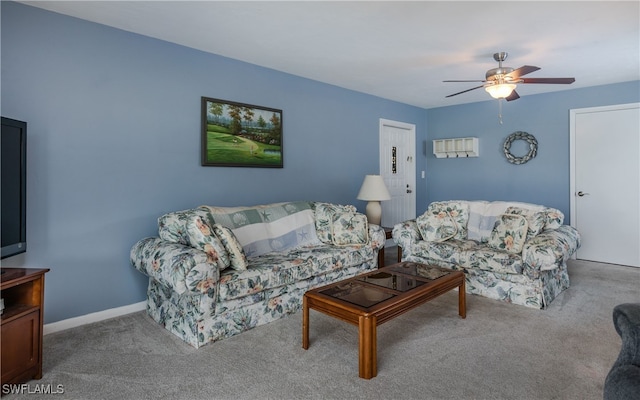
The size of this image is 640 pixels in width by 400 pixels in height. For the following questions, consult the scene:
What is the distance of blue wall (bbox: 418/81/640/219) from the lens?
16.3 ft

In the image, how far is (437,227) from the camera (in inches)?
153

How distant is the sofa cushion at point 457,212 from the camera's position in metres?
4.06

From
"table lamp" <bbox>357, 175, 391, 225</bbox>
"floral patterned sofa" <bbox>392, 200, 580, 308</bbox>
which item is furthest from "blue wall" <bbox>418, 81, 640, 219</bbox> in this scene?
"table lamp" <bbox>357, 175, 391, 225</bbox>

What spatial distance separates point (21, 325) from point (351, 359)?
5.93 feet

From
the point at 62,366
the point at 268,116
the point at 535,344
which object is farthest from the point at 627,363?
the point at 268,116

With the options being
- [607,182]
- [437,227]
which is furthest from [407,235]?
[607,182]

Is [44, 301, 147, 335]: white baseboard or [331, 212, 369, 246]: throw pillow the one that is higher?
[331, 212, 369, 246]: throw pillow

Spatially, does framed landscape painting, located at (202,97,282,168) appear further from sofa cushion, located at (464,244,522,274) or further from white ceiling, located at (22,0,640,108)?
sofa cushion, located at (464,244,522,274)

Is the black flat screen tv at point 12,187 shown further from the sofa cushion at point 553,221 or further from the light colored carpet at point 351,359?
the sofa cushion at point 553,221

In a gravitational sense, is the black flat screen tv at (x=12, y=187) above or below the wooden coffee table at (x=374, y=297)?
above

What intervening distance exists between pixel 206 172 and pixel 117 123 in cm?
87

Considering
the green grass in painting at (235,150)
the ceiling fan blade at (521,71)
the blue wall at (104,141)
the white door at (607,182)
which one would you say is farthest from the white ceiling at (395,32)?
the green grass in painting at (235,150)

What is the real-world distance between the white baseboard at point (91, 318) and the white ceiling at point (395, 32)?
2261 millimetres

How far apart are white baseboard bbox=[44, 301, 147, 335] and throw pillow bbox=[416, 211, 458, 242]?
9.06ft
